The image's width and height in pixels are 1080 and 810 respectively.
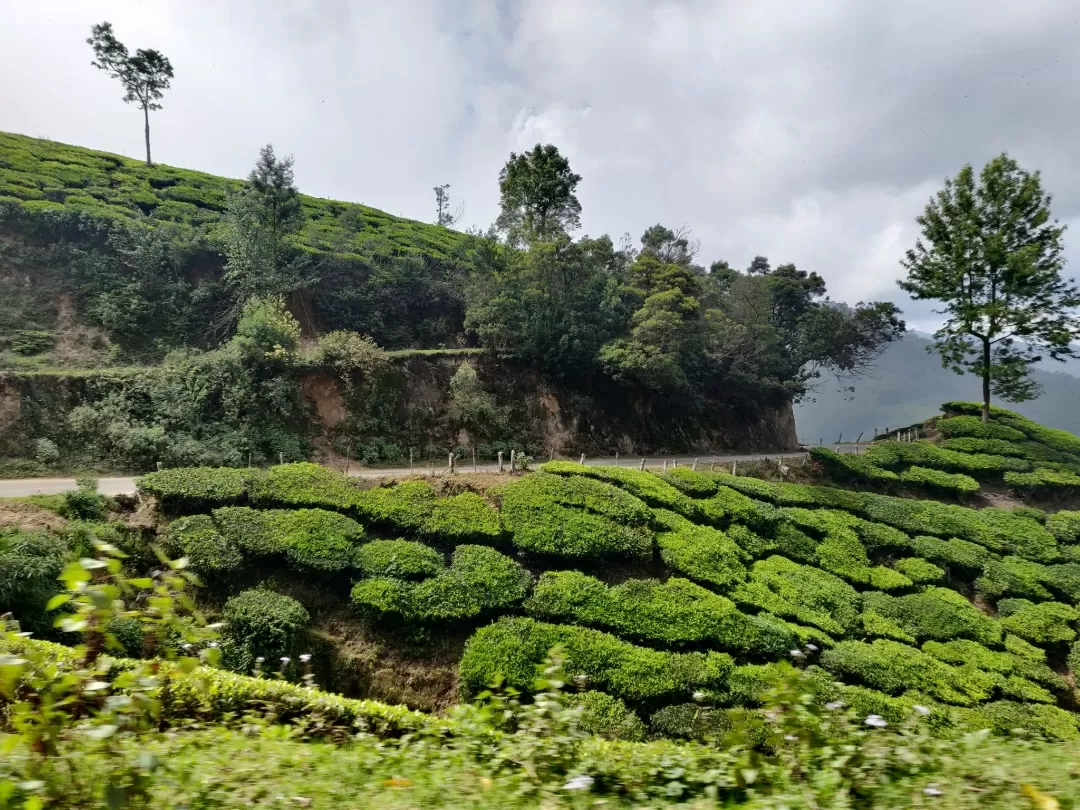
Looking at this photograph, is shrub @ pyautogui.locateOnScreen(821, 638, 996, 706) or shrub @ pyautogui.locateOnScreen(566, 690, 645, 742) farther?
shrub @ pyautogui.locateOnScreen(821, 638, 996, 706)

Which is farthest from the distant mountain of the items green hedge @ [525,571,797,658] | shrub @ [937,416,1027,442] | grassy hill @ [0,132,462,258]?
green hedge @ [525,571,797,658]

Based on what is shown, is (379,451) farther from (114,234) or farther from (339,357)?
(114,234)

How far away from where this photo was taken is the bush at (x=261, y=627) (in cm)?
885

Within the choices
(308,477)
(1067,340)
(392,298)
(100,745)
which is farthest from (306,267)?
(1067,340)

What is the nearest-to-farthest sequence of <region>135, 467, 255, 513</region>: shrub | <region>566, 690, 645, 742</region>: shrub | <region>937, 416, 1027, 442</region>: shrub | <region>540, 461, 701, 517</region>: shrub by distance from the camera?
<region>566, 690, 645, 742</region>: shrub
<region>135, 467, 255, 513</region>: shrub
<region>540, 461, 701, 517</region>: shrub
<region>937, 416, 1027, 442</region>: shrub

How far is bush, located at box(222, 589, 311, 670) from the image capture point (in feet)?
29.0

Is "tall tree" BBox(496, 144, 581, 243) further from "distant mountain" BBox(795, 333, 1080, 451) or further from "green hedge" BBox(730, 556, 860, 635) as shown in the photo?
"distant mountain" BBox(795, 333, 1080, 451)

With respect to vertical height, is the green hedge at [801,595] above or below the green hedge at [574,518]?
below

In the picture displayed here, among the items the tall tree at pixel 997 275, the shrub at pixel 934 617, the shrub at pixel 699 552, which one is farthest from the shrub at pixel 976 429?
the shrub at pixel 699 552

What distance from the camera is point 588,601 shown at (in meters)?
10.8

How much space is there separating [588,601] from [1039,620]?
1207cm

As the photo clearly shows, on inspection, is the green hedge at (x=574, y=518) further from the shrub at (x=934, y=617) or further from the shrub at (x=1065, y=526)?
the shrub at (x=1065, y=526)

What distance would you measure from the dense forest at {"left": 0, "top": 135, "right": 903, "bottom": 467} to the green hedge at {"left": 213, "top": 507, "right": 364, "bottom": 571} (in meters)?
5.90

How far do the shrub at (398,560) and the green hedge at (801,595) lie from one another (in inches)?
259
